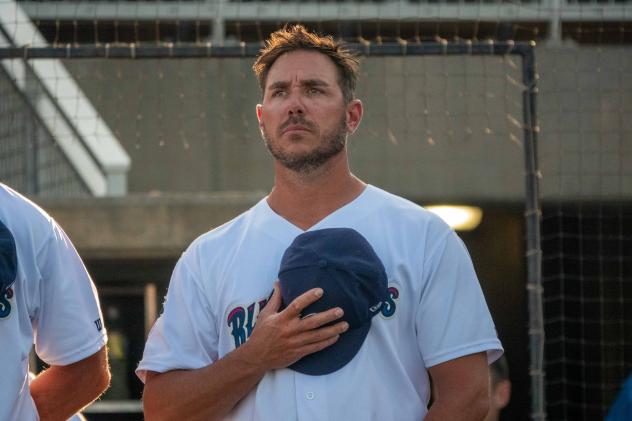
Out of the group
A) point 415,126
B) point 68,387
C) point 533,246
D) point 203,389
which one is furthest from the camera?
point 415,126

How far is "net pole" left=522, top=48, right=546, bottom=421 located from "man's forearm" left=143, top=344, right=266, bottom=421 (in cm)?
204

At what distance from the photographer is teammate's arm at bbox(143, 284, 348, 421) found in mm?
2965

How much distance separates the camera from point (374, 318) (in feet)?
10.00

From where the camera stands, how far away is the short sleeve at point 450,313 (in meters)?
3.06

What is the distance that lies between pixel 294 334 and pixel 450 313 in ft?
1.37

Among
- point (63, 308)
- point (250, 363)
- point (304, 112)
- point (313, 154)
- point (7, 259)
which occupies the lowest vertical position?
point (250, 363)

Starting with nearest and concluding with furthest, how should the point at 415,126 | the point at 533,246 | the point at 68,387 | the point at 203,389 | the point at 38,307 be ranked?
1. the point at 203,389
2. the point at 38,307
3. the point at 68,387
4. the point at 533,246
5. the point at 415,126

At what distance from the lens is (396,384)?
305cm

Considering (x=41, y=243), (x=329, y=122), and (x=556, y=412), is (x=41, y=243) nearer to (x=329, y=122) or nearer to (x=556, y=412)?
(x=329, y=122)

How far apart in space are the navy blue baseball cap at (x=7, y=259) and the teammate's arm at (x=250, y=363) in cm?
48

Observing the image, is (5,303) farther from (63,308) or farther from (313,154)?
(313,154)

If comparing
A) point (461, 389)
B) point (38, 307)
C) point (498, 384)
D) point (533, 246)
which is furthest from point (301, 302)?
point (498, 384)

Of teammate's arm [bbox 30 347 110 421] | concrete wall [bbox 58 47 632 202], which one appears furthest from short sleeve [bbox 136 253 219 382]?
concrete wall [bbox 58 47 632 202]

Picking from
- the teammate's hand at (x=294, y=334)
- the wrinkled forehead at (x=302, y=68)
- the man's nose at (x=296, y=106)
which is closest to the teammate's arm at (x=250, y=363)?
the teammate's hand at (x=294, y=334)
